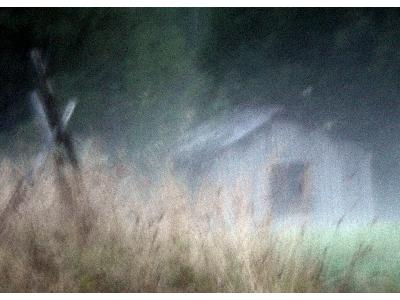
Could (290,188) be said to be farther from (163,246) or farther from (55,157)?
(55,157)

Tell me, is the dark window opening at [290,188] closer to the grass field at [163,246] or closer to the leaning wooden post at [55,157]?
the grass field at [163,246]

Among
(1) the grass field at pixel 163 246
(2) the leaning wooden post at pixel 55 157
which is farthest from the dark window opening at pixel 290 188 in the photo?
(2) the leaning wooden post at pixel 55 157

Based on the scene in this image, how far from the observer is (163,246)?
77.6 inches

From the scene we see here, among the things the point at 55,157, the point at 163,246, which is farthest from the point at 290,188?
the point at 55,157

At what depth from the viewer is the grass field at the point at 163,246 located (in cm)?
195

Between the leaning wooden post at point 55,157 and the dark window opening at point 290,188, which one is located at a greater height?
the leaning wooden post at point 55,157

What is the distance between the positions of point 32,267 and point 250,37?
1062mm

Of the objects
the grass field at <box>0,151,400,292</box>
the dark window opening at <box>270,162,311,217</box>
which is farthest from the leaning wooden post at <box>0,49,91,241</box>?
the dark window opening at <box>270,162,311,217</box>

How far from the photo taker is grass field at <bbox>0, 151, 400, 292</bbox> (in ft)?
6.40

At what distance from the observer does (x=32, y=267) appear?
77.0 inches

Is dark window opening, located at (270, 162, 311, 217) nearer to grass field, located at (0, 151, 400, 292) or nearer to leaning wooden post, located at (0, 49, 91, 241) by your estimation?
grass field, located at (0, 151, 400, 292)

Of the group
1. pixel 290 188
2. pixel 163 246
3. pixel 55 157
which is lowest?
pixel 163 246

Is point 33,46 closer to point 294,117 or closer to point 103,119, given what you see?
point 103,119
